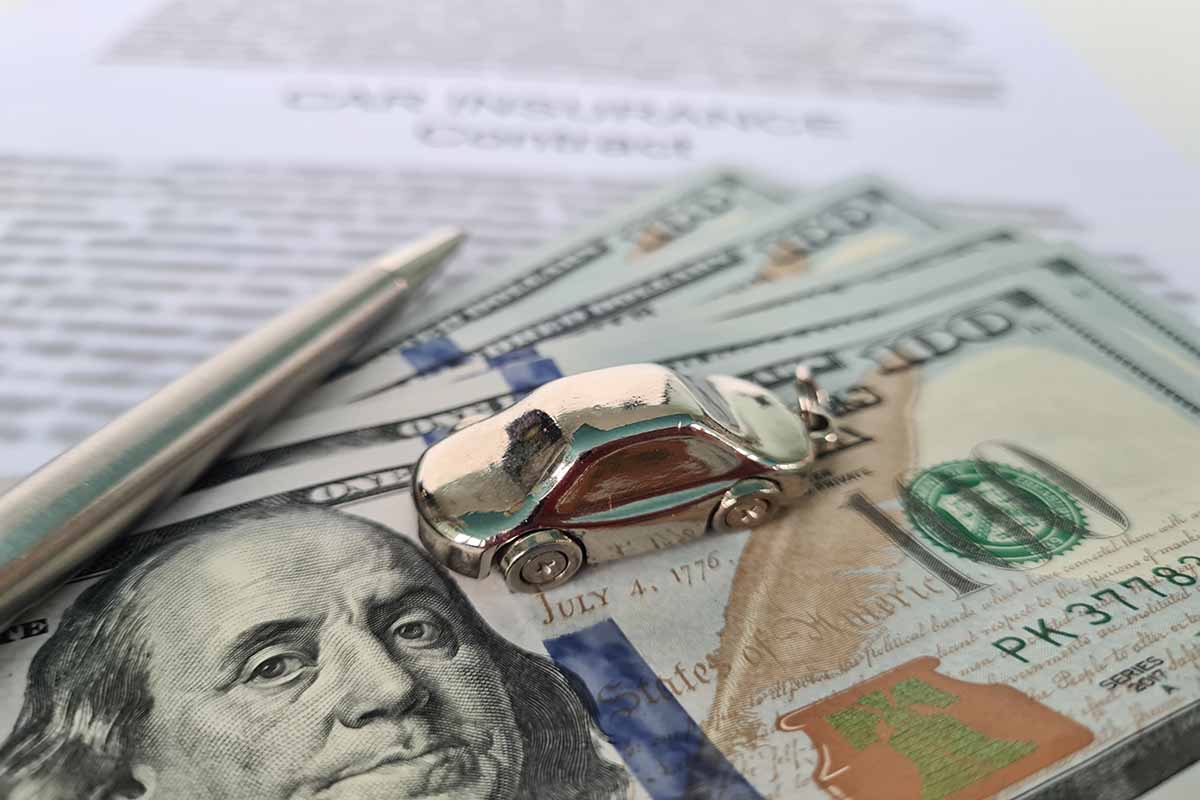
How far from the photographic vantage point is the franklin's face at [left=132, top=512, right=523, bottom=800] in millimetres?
531

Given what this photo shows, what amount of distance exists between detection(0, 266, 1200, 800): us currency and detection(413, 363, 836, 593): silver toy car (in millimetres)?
29

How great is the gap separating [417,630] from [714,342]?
360 mm

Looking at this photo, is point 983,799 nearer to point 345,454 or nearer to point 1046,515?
point 1046,515

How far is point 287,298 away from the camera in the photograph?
86cm

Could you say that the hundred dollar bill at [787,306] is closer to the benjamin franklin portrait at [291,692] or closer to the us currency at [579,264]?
the us currency at [579,264]

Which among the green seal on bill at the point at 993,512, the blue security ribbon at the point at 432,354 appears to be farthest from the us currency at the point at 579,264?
the green seal on bill at the point at 993,512

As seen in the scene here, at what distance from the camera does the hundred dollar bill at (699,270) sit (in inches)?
31.6

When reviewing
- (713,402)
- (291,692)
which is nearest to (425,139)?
(713,402)

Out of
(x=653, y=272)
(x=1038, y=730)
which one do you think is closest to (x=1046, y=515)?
(x=1038, y=730)

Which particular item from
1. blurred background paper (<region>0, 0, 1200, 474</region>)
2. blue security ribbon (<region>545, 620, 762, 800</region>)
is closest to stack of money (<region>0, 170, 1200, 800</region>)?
blue security ribbon (<region>545, 620, 762, 800</region>)

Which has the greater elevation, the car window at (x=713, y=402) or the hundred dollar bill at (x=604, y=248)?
the car window at (x=713, y=402)

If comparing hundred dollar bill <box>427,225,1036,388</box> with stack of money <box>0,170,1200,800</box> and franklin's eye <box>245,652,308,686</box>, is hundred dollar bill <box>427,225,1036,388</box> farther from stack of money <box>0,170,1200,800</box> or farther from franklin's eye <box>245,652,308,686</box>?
franklin's eye <box>245,652,308,686</box>

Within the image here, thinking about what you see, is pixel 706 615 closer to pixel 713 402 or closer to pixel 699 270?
→ pixel 713 402

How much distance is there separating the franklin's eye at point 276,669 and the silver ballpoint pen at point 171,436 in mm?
138
